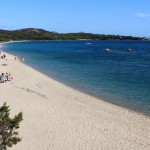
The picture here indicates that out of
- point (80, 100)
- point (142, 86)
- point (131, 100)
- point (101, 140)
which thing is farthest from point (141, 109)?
point (142, 86)

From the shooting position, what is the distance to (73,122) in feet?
77.2

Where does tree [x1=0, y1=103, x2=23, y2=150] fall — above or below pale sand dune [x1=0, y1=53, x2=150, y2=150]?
above

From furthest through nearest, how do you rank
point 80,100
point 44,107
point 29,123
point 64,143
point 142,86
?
point 142,86, point 80,100, point 44,107, point 29,123, point 64,143

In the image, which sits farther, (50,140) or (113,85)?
(113,85)

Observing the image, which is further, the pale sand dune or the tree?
the pale sand dune

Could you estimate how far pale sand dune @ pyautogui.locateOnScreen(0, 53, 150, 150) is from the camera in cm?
1952

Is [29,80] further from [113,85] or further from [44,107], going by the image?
[44,107]

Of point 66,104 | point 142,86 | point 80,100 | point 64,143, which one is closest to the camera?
point 64,143

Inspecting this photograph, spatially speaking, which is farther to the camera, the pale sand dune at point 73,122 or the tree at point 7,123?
the pale sand dune at point 73,122

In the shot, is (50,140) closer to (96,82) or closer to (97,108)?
(97,108)

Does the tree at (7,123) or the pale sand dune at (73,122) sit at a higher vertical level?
the tree at (7,123)

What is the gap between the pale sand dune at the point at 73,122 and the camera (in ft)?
64.0

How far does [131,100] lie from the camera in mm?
32250

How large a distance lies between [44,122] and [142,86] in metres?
19.9
